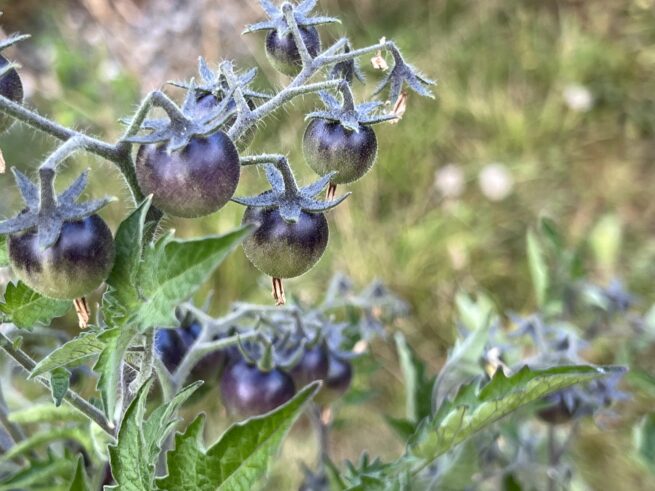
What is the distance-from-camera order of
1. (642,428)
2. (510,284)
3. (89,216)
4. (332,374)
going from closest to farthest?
(89,216)
(332,374)
(642,428)
(510,284)

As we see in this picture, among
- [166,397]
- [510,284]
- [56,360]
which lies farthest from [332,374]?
[510,284]

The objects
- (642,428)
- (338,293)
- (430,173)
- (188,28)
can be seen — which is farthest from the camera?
(188,28)

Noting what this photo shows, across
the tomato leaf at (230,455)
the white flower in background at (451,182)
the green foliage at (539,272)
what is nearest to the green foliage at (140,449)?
the tomato leaf at (230,455)

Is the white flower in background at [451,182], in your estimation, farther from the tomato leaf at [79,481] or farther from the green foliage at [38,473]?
the tomato leaf at [79,481]

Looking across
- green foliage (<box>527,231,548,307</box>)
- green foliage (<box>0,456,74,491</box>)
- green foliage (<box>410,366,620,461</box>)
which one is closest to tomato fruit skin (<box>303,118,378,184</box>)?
green foliage (<box>410,366,620,461</box>)

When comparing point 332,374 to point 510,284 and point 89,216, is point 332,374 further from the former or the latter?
point 510,284

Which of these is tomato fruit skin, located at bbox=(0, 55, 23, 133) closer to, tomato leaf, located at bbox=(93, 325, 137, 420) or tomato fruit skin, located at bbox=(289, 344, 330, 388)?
tomato leaf, located at bbox=(93, 325, 137, 420)

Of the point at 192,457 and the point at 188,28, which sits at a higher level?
the point at 192,457
